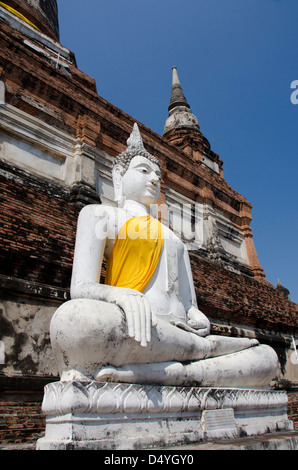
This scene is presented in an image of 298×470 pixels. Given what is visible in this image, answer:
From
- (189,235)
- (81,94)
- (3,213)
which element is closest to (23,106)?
(81,94)

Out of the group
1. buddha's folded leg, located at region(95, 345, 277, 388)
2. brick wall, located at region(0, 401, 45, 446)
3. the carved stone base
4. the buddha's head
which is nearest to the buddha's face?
the buddha's head

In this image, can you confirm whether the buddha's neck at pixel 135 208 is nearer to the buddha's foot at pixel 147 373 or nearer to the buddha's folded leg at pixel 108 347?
the buddha's folded leg at pixel 108 347

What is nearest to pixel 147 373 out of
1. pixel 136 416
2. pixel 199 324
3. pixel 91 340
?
pixel 136 416

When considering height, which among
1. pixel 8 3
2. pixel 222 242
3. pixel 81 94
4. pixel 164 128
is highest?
pixel 8 3

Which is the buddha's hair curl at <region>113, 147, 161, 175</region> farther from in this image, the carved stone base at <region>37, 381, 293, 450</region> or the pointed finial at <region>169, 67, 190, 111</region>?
the pointed finial at <region>169, 67, 190, 111</region>

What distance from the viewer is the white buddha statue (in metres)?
2.39

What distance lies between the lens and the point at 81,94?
32.3 ft

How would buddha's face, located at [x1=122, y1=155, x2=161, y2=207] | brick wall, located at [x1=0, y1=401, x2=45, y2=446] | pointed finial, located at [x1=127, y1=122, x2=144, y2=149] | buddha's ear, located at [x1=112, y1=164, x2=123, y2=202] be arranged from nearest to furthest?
brick wall, located at [x1=0, y1=401, x2=45, y2=446] < buddha's face, located at [x1=122, y1=155, x2=161, y2=207] < buddha's ear, located at [x1=112, y1=164, x2=123, y2=202] < pointed finial, located at [x1=127, y1=122, x2=144, y2=149]

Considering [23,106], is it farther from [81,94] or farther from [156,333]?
[156,333]

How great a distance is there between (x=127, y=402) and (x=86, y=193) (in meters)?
6.44

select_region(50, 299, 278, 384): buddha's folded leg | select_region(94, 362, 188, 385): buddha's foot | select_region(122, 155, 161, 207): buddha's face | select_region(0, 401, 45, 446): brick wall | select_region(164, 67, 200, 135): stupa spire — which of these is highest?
select_region(164, 67, 200, 135): stupa spire

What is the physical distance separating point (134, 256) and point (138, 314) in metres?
0.93

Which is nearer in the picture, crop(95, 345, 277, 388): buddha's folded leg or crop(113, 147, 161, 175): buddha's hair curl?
crop(95, 345, 277, 388): buddha's folded leg

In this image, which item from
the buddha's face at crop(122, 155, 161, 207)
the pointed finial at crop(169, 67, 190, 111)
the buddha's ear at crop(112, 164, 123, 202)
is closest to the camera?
the buddha's face at crop(122, 155, 161, 207)
